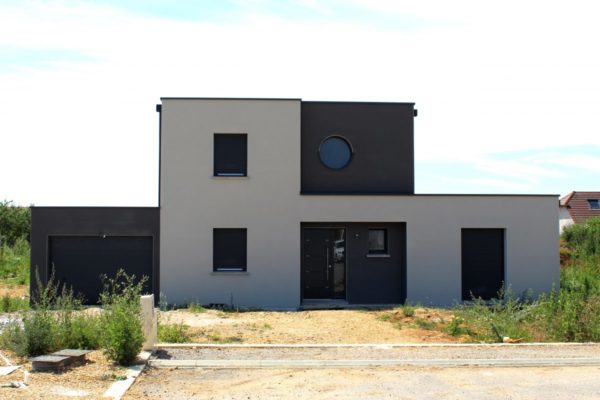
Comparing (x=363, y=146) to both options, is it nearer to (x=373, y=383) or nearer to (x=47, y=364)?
(x=373, y=383)

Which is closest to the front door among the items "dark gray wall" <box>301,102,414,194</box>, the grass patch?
"dark gray wall" <box>301,102,414,194</box>

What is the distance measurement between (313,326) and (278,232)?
17.0 ft

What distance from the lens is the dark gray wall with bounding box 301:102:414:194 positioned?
2059 cm

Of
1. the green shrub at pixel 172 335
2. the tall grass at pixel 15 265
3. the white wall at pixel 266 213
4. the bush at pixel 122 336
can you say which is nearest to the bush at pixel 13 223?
the tall grass at pixel 15 265

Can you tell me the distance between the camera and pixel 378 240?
20.3 meters

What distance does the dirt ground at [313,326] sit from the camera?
13.0m

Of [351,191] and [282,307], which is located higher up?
[351,191]

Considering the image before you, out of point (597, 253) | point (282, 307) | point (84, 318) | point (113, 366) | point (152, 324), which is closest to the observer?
point (113, 366)

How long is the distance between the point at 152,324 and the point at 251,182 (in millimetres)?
9663

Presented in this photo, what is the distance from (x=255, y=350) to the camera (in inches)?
439

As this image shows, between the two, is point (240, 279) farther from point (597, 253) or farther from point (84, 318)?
point (597, 253)

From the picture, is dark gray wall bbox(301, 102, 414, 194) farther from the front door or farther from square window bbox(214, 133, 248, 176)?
square window bbox(214, 133, 248, 176)

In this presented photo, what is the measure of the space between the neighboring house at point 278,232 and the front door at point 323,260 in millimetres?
32

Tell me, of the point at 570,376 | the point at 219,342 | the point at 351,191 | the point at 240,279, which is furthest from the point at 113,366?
the point at 351,191
